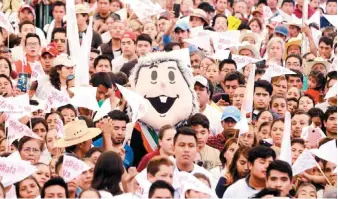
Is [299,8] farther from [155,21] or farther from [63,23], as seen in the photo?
[63,23]

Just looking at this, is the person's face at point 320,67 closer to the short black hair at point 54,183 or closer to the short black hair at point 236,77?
the short black hair at point 236,77

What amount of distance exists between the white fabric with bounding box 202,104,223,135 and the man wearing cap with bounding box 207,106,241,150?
0.23m

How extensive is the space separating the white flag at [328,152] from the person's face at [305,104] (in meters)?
3.29

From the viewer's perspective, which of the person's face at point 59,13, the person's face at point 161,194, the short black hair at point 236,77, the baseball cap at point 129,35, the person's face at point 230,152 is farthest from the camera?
the person's face at point 59,13

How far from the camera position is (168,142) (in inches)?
688

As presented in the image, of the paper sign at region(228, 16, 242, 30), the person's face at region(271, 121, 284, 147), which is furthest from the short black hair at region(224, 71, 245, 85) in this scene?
the paper sign at region(228, 16, 242, 30)

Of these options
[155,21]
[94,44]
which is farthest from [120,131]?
[155,21]

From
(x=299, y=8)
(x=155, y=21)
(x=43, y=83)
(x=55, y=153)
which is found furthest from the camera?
(x=299, y=8)

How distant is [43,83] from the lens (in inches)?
818

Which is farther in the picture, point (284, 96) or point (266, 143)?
point (284, 96)

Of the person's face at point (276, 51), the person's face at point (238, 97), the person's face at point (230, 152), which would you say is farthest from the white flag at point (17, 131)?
the person's face at point (276, 51)

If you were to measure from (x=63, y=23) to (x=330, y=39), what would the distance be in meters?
3.69

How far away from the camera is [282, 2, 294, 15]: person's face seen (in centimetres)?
2734

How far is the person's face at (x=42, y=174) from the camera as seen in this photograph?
16500 millimetres
